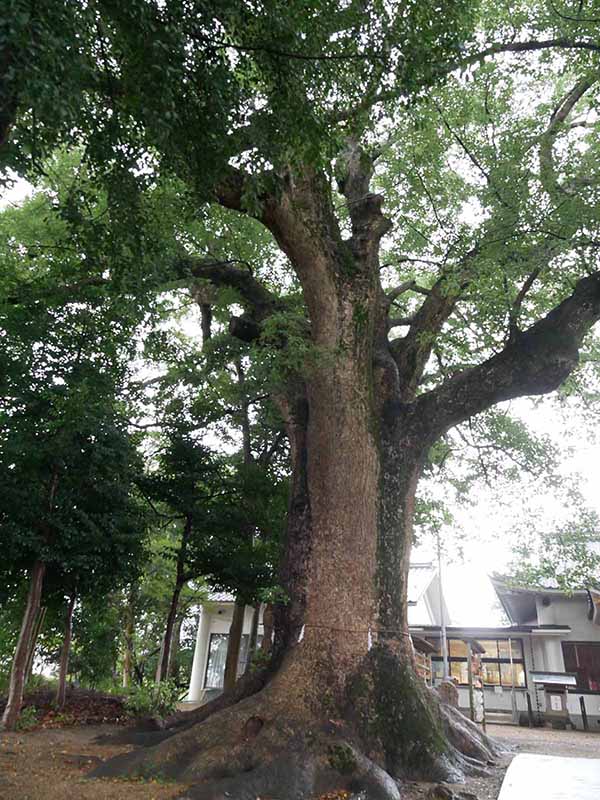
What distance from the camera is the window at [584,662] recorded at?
14854 mm

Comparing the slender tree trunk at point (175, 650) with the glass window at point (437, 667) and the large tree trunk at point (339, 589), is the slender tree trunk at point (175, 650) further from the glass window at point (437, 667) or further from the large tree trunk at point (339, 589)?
the large tree trunk at point (339, 589)

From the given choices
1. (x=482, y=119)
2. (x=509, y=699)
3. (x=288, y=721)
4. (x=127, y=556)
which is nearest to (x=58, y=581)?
(x=127, y=556)

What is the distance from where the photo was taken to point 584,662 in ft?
49.8

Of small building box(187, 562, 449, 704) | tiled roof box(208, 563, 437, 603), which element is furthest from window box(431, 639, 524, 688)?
tiled roof box(208, 563, 437, 603)

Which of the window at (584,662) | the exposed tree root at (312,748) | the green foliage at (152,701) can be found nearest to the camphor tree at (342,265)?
the exposed tree root at (312,748)

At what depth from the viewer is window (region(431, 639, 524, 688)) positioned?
54.0 ft

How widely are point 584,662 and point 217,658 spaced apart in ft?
36.4

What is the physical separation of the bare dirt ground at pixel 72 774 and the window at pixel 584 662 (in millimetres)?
8902

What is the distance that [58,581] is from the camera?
29.2 feet

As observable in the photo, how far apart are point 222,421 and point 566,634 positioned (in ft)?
37.0

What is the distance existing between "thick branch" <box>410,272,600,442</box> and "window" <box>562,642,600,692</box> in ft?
38.1

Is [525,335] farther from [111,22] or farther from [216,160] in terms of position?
[111,22]

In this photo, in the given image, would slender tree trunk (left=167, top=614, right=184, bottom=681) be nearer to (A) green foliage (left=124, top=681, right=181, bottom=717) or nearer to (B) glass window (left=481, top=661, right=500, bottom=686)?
(B) glass window (left=481, top=661, right=500, bottom=686)

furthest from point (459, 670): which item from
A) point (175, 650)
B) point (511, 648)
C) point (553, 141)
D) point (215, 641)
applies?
point (553, 141)
